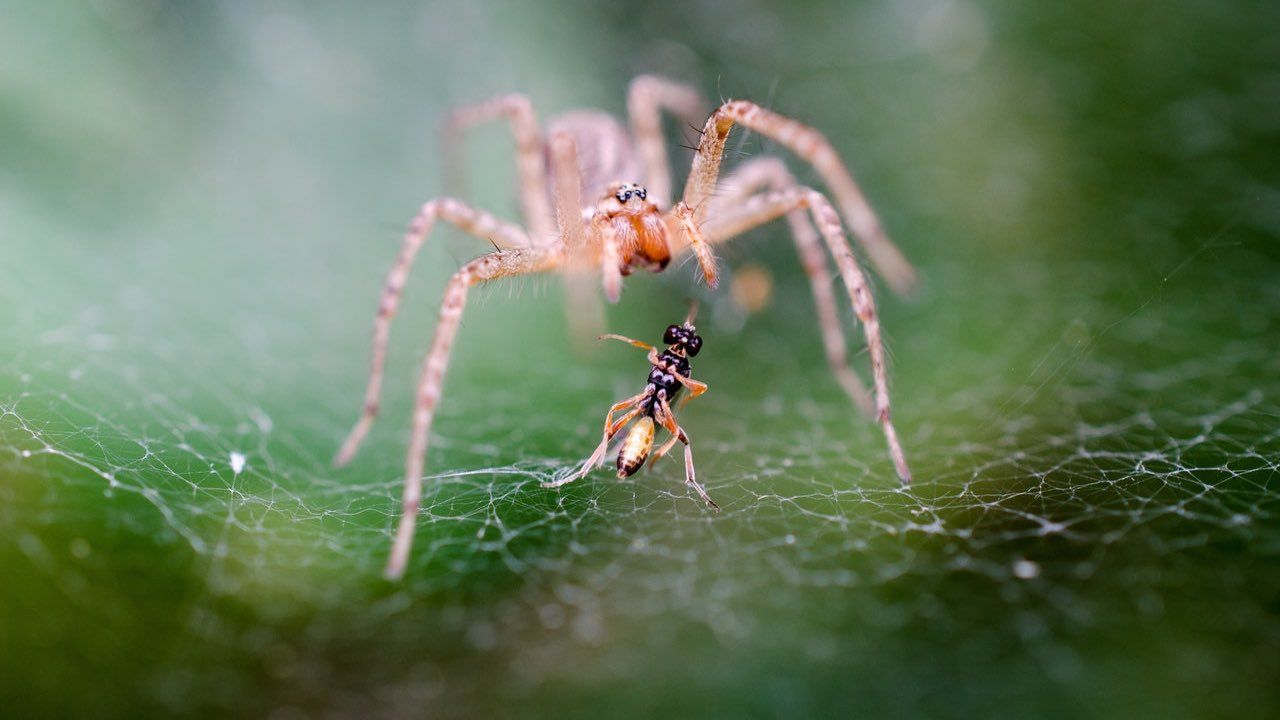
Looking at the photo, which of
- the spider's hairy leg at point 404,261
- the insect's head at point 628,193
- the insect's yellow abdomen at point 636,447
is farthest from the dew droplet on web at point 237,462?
the insect's head at point 628,193

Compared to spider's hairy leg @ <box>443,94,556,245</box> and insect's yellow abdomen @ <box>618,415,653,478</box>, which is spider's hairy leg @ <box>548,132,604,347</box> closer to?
spider's hairy leg @ <box>443,94,556,245</box>

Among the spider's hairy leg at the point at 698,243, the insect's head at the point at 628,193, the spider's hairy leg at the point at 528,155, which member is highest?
the spider's hairy leg at the point at 528,155

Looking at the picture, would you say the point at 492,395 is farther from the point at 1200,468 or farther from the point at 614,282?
the point at 1200,468

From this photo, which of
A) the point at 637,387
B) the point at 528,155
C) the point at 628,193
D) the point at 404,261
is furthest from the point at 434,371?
the point at 528,155

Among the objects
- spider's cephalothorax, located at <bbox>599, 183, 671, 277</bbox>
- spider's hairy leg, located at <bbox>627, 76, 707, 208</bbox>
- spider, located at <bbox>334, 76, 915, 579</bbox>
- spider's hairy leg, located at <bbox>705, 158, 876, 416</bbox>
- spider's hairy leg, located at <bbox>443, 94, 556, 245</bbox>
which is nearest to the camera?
spider, located at <bbox>334, 76, 915, 579</bbox>

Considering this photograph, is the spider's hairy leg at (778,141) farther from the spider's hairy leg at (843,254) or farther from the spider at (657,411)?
the spider at (657,411)

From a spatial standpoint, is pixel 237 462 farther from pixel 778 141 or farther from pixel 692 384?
pixel 778 141

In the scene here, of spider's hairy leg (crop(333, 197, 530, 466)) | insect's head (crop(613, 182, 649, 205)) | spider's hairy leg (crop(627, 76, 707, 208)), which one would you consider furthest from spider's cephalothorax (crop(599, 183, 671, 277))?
spider's hairy leg (crop(627, 76, 707, 208))
